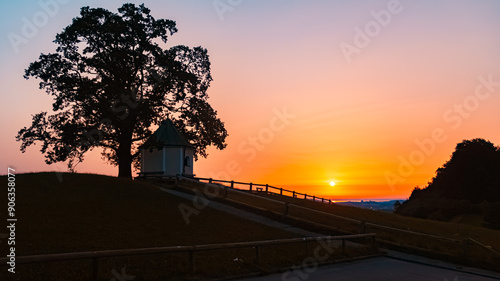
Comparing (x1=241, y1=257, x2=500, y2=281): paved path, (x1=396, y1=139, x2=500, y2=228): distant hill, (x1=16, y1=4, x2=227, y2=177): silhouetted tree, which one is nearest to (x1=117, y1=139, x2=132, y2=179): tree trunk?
(x1=16, y1=4, x2=227, y2=177): silhouetted tree

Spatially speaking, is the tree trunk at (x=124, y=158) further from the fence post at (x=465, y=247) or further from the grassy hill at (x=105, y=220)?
the fence post at (x=465, y=247)

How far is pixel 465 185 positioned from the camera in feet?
255

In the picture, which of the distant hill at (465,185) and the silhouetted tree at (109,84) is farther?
the distant hill at (465,185)

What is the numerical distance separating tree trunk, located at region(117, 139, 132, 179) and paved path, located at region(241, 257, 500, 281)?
2949 centimetres

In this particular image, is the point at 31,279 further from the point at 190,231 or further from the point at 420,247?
the point at 420,247

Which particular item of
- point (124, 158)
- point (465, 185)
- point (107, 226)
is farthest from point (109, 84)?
point (465, 185)

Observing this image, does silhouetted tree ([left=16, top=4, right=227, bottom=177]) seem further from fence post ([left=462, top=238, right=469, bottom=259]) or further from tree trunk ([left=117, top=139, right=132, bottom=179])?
fence post ([left=462, top=238, right=469, bottom=259])

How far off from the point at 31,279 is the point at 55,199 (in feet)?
47.7

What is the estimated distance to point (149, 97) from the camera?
134ft

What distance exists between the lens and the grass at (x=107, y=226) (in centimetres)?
1316

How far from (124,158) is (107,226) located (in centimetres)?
2372

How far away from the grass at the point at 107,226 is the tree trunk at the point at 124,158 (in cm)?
855

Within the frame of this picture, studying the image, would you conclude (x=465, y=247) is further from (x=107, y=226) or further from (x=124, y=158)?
(x=124, y=158)

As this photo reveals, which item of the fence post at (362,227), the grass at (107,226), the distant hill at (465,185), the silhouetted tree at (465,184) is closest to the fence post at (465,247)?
the fence post at (362,227)
